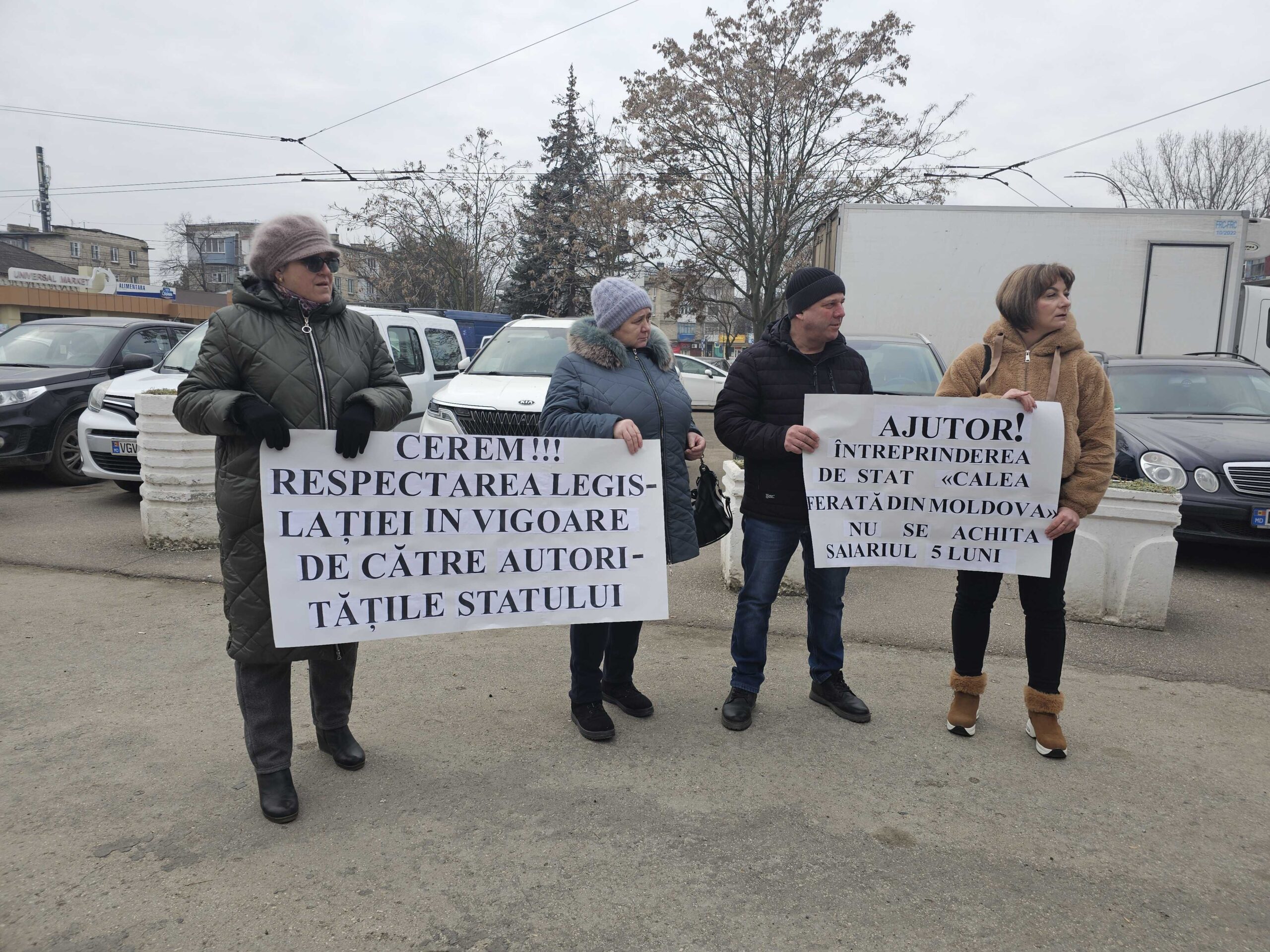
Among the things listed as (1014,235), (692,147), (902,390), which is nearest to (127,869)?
(902,390)

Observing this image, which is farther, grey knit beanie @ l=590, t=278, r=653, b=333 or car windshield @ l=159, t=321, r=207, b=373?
car windshield @ l=159, t=321, r=207, b=373

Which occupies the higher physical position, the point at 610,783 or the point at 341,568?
the point at 341,568

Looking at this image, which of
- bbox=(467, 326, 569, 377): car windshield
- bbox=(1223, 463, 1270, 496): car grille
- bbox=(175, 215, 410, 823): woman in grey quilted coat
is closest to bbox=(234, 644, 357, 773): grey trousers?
bbox=(175, 215, 410, 823): woman in grey quilted coat

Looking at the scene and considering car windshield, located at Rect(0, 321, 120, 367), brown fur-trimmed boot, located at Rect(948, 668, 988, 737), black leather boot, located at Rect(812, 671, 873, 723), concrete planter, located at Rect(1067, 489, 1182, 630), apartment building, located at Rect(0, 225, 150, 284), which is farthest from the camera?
apartment building, located at Rect(0, 225, 150, 284)

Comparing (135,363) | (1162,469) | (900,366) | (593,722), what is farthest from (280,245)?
(135,363)

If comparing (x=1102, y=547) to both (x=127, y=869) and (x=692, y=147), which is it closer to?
(x=127, y=869)

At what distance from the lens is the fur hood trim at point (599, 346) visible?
3.43 metres

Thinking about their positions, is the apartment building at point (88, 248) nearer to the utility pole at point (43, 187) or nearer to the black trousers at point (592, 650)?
the utility pole at point (43, 187)

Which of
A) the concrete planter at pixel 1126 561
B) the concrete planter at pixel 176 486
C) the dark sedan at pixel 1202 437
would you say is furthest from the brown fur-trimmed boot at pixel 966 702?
the concrete planter at pixel 176 486

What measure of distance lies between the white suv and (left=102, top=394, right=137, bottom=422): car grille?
8.69 ft

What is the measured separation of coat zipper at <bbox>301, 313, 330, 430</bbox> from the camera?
2.95 meters

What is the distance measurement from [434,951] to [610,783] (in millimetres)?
1011

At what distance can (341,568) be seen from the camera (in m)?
3.10

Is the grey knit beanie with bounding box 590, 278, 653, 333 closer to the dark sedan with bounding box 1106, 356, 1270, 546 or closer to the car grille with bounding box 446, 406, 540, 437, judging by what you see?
the car grille with bounding box 446, 406, 540, 437
